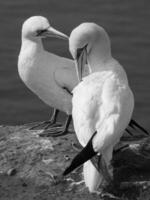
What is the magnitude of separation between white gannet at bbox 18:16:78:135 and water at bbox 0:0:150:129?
3965 millimetres

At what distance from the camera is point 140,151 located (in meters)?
10.1

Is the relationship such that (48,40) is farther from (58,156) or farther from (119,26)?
(58,156)

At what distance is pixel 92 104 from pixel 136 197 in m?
1.02

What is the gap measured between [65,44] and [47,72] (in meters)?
5.70

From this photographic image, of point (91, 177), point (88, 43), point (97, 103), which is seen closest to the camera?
point (91, 177)

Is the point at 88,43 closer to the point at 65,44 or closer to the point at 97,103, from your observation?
the point at 97,103

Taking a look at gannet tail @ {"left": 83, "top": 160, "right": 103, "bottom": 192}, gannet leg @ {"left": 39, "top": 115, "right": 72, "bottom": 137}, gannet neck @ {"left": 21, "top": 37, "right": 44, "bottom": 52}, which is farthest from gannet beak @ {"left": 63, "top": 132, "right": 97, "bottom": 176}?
gannet neck @ {"left": 21, "top": 37, "right": 44, "bottom": 52}

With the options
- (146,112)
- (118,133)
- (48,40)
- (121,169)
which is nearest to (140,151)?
(121,169)

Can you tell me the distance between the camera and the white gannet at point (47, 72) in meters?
11.1

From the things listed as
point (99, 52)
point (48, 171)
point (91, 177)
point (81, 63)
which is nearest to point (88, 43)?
point (99, 52)

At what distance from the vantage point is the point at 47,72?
11.2 metres

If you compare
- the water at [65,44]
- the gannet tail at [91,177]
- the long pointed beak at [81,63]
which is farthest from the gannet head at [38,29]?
the water at [65,44]

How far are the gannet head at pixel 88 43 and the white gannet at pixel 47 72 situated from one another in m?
0.56

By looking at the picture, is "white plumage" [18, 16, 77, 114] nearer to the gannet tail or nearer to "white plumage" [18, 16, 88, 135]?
"white plumage" [18, 16, 88, 135]
